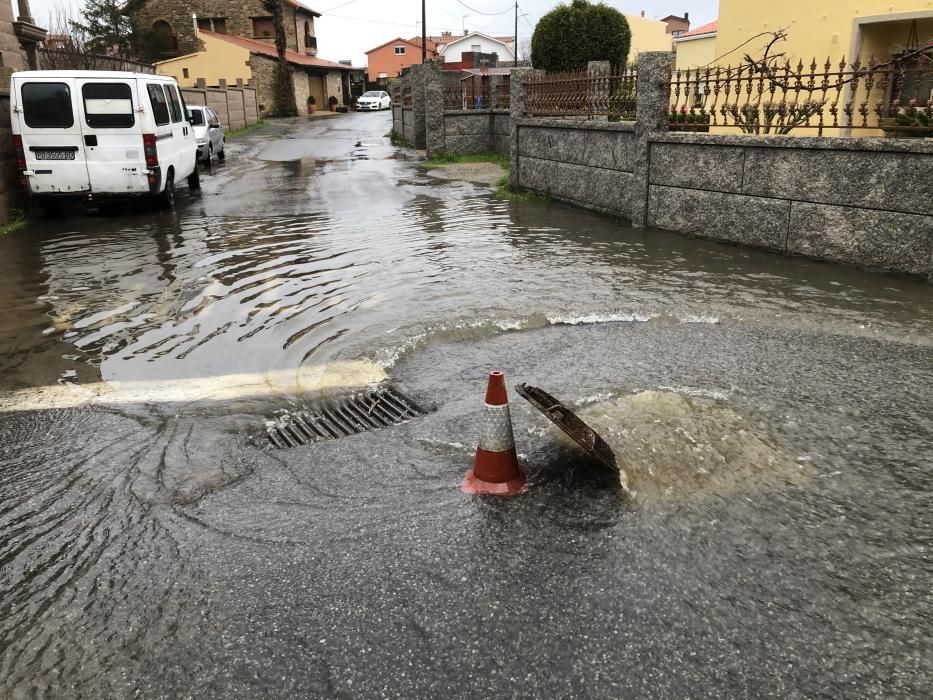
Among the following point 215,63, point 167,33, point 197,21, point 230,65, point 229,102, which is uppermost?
point 197,21

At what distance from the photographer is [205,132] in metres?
20.5

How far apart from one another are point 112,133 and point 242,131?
27426mm

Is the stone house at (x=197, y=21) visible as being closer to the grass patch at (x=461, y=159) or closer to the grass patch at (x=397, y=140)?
the grass patch at (x=397, y=140)

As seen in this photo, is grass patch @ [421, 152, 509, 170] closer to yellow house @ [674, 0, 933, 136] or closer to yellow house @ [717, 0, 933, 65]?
yellow house @ [674, 0, 933, 136]

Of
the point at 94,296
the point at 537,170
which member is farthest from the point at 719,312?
the point at 537,170

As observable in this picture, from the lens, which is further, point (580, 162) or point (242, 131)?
point (242, 131)

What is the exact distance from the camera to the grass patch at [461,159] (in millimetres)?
21641

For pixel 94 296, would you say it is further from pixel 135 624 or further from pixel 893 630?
pixel 893 630

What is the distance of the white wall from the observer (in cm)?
8256

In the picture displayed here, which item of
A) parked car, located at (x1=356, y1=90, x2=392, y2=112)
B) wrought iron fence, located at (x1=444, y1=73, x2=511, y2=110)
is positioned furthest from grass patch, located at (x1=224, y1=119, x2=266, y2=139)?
parked car, located at (x1=356, y1=90, x2=392, y2=112)

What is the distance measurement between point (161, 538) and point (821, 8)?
1661 centimetres

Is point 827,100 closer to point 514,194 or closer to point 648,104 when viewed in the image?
point 648,104

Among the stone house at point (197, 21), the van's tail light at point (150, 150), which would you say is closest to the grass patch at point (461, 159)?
the van's tail light at point (150, 150)

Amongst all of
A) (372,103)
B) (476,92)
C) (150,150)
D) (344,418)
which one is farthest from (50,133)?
(372,103)
